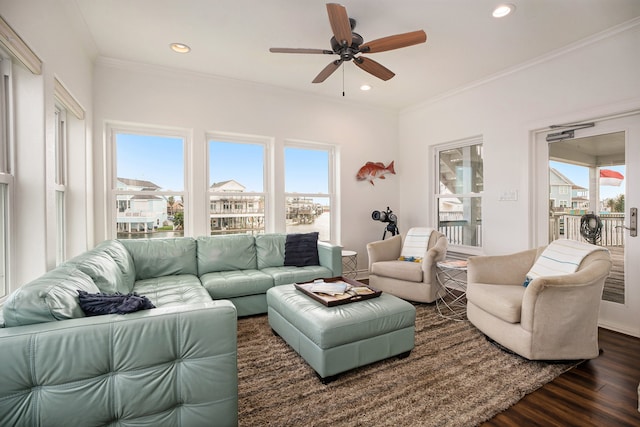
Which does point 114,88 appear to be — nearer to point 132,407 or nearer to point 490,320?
point 132,407

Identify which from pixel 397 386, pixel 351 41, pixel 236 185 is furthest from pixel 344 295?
pixel 236 185

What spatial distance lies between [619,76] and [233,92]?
3874 millimetres

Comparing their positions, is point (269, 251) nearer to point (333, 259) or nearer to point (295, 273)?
point (295, 273)

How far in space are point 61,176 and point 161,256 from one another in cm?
110

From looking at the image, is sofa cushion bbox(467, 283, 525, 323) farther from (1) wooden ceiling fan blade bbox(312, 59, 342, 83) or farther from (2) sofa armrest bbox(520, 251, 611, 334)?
(1) wooden ceiling fan blade bbox(312, 59, 342, 83)

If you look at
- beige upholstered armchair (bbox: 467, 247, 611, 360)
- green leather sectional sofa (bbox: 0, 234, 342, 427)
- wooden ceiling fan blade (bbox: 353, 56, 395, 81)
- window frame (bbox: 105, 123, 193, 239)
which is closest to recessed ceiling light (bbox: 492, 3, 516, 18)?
wooden ceiling fan blade (bbox: 353, 56, 395, 81)

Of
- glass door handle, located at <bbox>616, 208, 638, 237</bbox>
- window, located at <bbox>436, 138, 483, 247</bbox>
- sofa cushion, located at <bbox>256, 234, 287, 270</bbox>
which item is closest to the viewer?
glass door handle, located at <bbox>616, 208, 638, 237</bbox>

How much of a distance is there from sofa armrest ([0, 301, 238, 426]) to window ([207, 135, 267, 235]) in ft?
8.78

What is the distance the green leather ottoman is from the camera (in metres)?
1.95

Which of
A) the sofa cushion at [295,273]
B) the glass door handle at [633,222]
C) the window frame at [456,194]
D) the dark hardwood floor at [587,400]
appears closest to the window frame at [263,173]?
the sofa cushion at [295,273]

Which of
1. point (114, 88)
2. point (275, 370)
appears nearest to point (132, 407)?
point (275, 370)

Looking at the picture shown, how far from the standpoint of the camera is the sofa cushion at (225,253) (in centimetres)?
337

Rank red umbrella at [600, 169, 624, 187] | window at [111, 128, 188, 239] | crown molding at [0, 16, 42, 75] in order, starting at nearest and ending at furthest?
1. crown molding at [0, 16, 42, 75]
2. red umbrella at [600, 169, 624, 187]
3. window at [111, 128, 188, 239]

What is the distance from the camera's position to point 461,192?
4.29 meters
